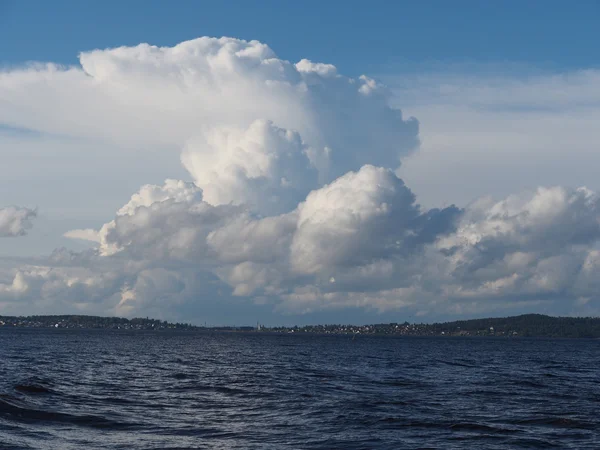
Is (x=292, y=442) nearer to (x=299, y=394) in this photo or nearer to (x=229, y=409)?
(x=229, y=409)

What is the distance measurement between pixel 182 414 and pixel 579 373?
81.1 meters

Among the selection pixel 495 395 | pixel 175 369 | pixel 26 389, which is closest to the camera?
pixel 26 389

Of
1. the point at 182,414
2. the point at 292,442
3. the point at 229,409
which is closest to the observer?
the point at 292,442

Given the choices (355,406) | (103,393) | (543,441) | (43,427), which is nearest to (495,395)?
(355,406)

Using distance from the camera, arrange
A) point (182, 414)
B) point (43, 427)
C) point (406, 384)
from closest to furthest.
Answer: point (43, 427), point (182, 414), point (406, 384)

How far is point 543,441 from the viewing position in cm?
4722

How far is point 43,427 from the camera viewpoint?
49250 millimetres

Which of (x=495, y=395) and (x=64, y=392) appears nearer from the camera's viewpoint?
(x=64, y=392)

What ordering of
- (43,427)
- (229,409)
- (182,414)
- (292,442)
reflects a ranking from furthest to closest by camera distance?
(229,409)
(182,414)
(43,427)
(292,442)

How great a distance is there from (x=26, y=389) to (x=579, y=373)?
279 feet

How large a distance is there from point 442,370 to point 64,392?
215 ft

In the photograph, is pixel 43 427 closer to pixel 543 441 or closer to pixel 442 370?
pixel 543 441

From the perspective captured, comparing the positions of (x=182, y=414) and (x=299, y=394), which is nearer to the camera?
(x=182, y=414)

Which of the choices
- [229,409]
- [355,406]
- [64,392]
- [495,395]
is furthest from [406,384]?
[64,392]
